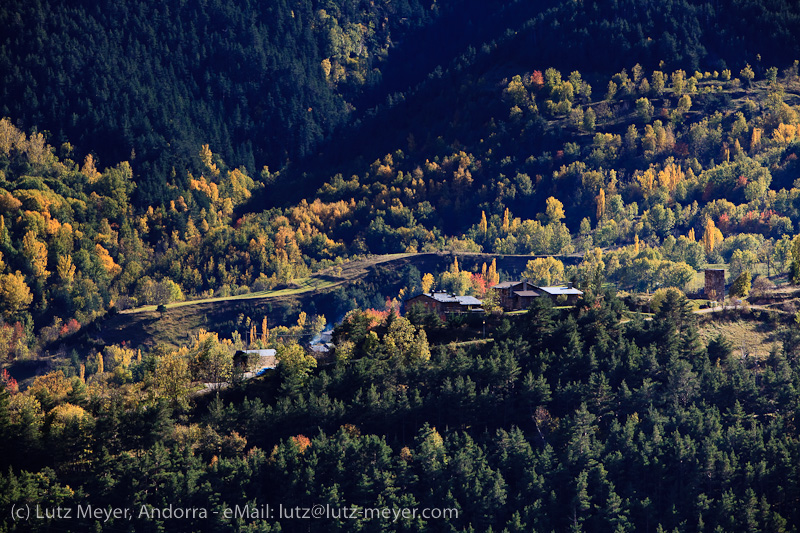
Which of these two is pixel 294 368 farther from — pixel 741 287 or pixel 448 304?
pixel 741 287

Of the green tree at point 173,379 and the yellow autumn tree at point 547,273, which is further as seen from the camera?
the yellow autumn tree at point 547,273

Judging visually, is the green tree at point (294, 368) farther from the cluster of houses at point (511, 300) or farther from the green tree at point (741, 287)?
the green tree at point (741, 287)

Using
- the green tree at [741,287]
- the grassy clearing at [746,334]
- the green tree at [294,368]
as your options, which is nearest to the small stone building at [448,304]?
the green tree at [294,368]

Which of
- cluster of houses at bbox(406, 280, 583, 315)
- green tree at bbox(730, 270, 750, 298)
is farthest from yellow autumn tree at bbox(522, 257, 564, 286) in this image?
cluster of houses at bbox(406, 280, 583, 315)

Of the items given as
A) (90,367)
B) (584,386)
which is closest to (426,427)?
(584,386)

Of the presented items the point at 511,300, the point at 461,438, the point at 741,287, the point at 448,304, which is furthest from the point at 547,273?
the point at 461,438

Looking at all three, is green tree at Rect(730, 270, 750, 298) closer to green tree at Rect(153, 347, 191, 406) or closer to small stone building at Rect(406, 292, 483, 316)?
small stone building at Rect(406, 292, 483, 316)

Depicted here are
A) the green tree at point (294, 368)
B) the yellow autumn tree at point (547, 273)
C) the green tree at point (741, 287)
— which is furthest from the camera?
the yellow autumn tree at point (547, 273)

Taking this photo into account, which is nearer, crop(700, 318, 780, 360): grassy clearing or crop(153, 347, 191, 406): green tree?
crop(153, 347, 191, 406): green tree

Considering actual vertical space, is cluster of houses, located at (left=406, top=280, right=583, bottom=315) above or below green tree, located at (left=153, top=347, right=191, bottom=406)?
above

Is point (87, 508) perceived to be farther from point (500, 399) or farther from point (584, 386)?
point (584, 386)

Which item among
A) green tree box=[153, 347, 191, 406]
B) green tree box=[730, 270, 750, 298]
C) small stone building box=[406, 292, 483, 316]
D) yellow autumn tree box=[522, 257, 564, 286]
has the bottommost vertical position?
green tree box=[153, 347, 191, 406]
